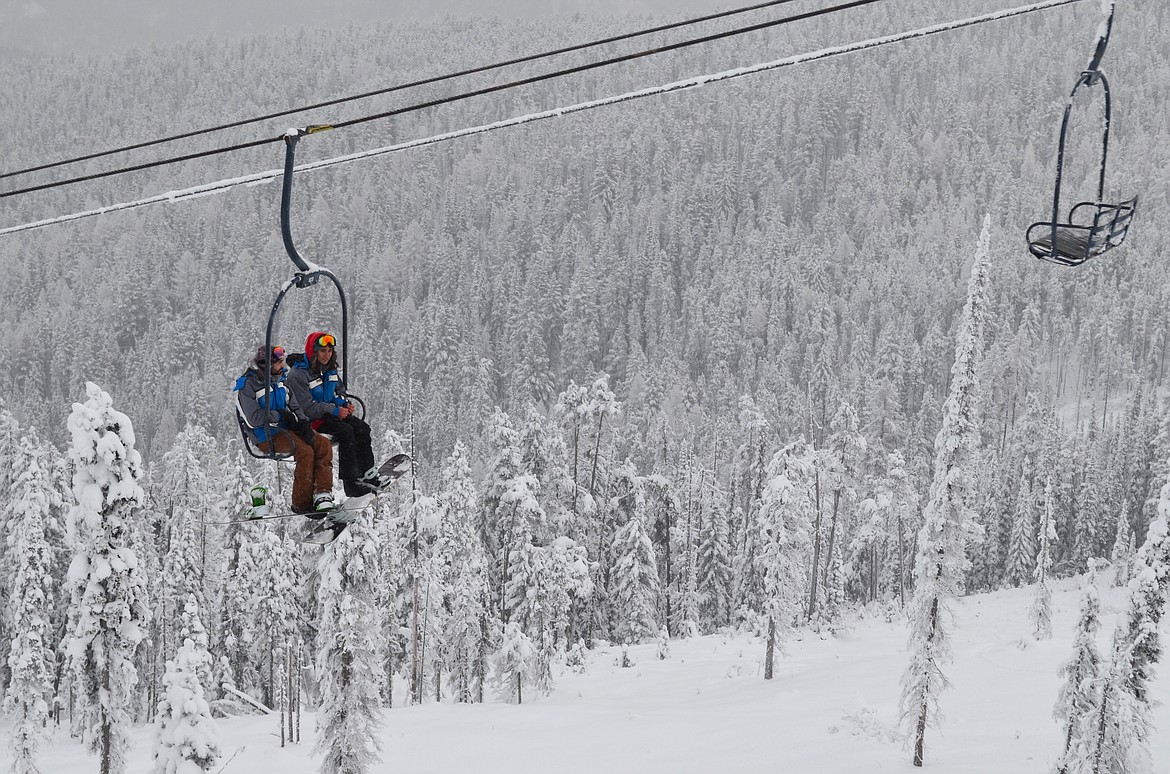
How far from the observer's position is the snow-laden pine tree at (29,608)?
33.4 metres

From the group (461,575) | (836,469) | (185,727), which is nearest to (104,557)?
(185,727)

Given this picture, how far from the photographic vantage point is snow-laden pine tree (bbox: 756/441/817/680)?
123 feet

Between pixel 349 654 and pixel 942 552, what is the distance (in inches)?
629

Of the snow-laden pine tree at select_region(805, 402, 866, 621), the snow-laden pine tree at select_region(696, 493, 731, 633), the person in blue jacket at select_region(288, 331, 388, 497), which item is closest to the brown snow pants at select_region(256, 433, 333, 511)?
the person in blue jacket at select_region(288, 331, 388, 497)

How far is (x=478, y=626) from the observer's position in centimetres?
3953

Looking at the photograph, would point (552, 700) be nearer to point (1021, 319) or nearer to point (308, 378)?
point (308, 378)

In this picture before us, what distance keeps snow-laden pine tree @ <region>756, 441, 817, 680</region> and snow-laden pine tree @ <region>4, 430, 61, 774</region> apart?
26219 millimetres

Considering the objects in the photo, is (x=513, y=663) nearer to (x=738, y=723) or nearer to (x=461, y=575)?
(x=461, y=575)

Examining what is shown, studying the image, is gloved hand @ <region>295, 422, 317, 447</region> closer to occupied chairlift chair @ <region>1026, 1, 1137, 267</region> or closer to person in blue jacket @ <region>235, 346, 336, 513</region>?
person in blue jacket @ <region>235, 346, 336, 513</region>

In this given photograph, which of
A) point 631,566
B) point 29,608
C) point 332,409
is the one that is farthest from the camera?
point 631,566

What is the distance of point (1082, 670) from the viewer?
21.8 metres

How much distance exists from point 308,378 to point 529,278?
589ft

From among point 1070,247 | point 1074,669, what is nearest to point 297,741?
point 1074,669

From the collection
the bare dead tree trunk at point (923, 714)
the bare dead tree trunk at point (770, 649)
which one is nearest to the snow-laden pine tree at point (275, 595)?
the bare dead tree trunk at point (770, 649)
